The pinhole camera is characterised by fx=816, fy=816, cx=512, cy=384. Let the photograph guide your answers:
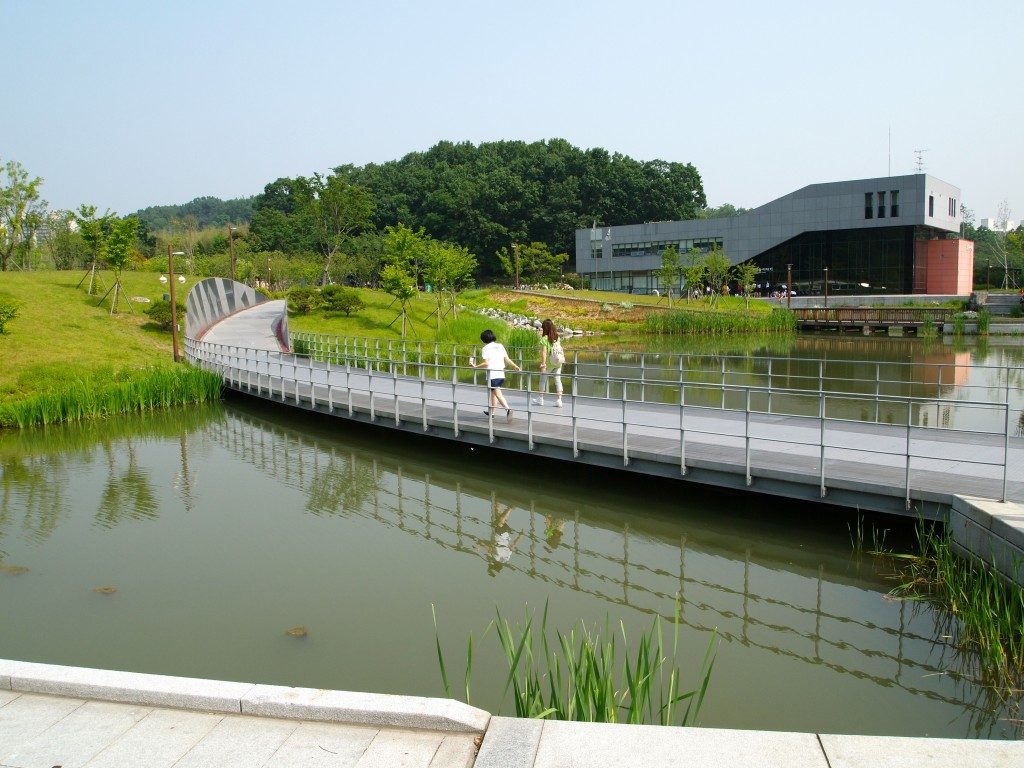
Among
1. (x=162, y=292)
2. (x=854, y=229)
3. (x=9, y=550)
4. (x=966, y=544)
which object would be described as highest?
(x=854, y=229)

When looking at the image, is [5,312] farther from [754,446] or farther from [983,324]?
[983,324]

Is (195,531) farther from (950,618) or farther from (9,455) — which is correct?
(950,618)

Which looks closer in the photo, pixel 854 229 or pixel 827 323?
pixel 827 323

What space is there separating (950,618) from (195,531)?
1035 centimetres

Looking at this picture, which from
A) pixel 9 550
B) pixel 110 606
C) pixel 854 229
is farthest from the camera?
pixel 854 229

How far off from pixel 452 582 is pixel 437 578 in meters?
0.25

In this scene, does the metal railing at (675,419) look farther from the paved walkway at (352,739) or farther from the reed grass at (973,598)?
the paved walkway at (352,739)

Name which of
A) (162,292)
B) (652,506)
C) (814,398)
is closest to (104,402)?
(652,506)

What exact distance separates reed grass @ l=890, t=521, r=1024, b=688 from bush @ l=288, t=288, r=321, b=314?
139 feet

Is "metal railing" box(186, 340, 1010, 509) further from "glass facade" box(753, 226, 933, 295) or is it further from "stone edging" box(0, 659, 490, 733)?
"glass facade" box(753, 226, 933, 295)

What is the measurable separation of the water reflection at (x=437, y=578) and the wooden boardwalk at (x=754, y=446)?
2.56ft

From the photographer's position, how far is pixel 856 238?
6969 centimetres

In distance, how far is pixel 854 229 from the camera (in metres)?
69.4

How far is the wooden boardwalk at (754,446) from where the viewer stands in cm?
1015
